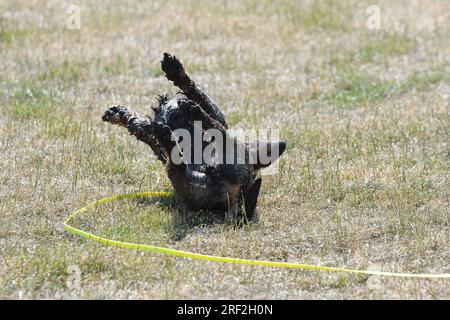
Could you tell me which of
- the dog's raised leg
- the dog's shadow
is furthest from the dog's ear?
the dog's raised leg

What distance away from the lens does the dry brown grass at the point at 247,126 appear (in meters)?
5.16

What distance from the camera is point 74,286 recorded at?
496 centimetres

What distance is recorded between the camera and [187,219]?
232 inches

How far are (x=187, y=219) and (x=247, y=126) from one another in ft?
7.96

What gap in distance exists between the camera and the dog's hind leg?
5.89 metres

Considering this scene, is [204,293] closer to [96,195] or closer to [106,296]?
[106,296]

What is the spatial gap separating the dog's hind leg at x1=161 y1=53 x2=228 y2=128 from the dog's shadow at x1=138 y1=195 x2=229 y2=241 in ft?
2.09

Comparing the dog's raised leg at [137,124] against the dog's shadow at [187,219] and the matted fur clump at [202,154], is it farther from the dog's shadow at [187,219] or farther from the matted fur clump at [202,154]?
the dog's shadow at [187,219]

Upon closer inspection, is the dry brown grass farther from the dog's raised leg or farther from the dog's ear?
the dog's raised leg

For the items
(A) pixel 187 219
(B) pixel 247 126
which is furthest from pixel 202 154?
(B) pixel 247 126

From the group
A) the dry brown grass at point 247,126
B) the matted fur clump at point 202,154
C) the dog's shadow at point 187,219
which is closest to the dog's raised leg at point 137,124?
the matted fur clump at point 202,154

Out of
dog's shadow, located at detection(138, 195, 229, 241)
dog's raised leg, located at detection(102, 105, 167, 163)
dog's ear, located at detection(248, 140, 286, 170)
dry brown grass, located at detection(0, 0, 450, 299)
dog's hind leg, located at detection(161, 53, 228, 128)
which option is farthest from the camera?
dog's ear, located at detection(248, 140, 286, 170)

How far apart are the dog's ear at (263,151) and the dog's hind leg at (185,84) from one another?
268 millimetres
